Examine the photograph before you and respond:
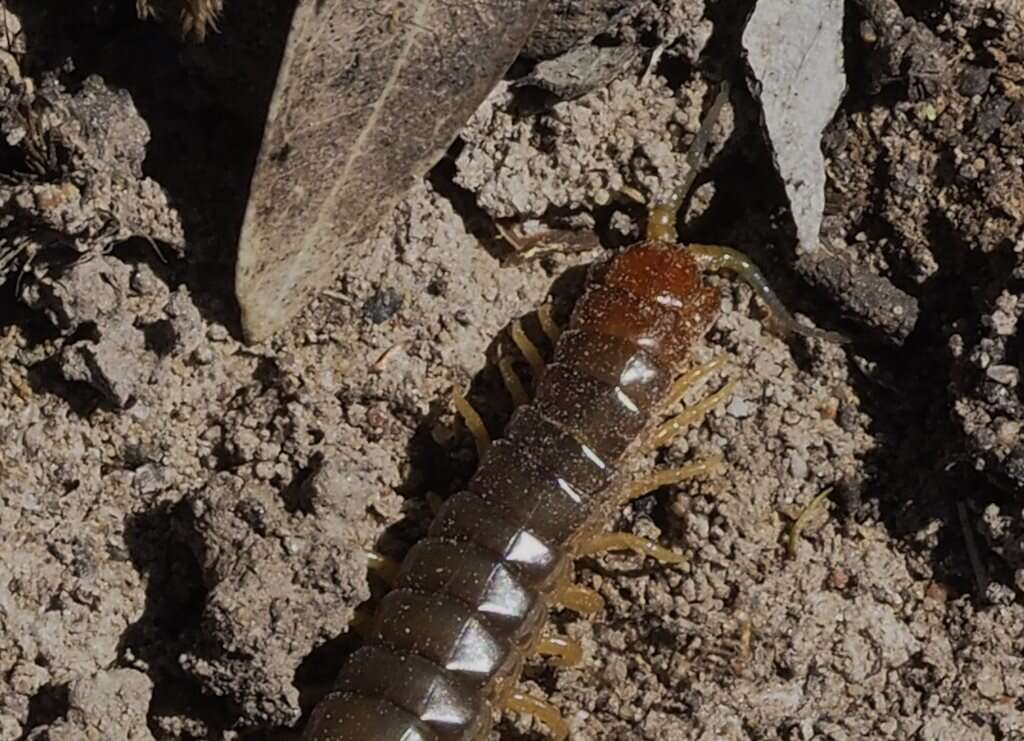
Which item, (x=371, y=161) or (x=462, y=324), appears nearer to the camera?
(x=371, y=161)

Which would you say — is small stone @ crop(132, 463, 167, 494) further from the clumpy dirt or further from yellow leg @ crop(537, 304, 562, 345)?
yellow leg @ crop(537, 304, 562, 345)

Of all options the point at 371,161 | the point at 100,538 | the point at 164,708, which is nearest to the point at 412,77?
the point at 371,161

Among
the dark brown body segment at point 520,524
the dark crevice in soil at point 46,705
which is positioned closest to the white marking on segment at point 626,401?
the dark brown body segment at point 520,524

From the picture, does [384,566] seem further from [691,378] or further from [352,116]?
[352,116]

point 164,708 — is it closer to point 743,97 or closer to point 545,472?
point 545,472

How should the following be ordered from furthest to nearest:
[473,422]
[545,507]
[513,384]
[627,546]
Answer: [513,384]
[473,422]
[627,546]
[545,507]

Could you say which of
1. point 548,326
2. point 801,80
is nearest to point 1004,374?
point 801,80
